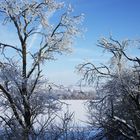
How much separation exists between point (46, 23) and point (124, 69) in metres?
7.30

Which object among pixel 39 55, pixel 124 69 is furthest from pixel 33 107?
pixel 124 69

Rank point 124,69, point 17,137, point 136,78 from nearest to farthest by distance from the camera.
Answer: point 17,137 < point 136,78 < point 124,69

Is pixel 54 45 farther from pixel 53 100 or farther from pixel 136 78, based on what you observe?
pixel 136 78

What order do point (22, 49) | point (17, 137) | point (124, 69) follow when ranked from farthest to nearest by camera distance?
point (124, 69) → point (22, 49) → point (17, 137)

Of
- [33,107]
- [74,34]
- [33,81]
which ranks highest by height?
[74,34]

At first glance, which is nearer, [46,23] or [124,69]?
[46,23]

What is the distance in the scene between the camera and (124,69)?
2570cm

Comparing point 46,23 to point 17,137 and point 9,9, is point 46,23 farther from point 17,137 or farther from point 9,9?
point 17,137

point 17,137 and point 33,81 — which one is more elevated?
point 33,81

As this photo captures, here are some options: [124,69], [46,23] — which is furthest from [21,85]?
Result: [124,69]

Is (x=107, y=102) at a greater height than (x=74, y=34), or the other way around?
(x=74, y=34)

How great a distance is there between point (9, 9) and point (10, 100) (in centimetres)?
442

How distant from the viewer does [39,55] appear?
20406 millimetres

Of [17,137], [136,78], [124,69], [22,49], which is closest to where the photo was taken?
[17,137]
